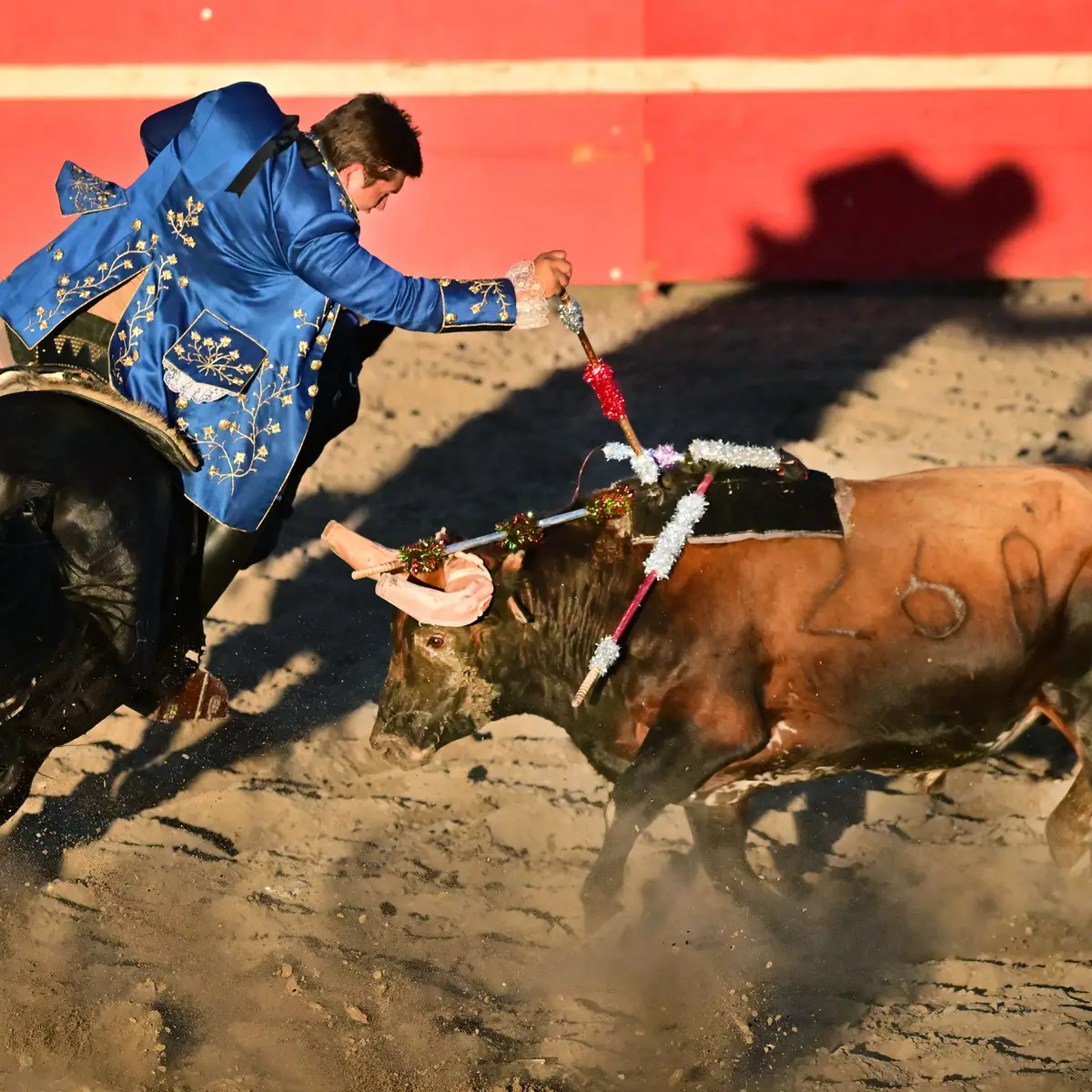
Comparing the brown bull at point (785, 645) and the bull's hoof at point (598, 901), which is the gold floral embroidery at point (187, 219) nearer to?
the brown bull at point (785, 645)

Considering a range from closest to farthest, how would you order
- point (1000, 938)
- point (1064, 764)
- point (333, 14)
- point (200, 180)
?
1. point (200, 180)
2. point (1000, 938)
3. point (1064, 764)
4. point (333, 14)

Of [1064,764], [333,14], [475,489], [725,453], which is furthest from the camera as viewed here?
[333,14]

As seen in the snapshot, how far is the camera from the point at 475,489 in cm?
726

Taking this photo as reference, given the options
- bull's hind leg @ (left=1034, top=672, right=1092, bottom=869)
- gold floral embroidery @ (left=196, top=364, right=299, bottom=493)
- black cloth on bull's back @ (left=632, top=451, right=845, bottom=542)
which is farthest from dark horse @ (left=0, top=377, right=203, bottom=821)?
bull's hind leg @ (left=1034, top=672, right=1092, bottom=869)

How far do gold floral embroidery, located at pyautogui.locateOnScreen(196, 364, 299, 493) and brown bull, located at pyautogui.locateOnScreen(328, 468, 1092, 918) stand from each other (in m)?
0.38

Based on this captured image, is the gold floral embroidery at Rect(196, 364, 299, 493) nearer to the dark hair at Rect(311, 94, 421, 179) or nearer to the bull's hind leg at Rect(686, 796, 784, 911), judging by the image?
the dark hair at Rect(311, 94, 421, 179)

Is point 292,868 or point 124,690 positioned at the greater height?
point 124,690

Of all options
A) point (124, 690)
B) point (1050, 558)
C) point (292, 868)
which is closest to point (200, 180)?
point (124, 690)

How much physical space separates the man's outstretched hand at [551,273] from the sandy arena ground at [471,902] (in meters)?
2.17

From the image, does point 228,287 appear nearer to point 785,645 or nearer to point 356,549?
point 356,549

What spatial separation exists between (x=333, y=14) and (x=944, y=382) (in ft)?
13.4

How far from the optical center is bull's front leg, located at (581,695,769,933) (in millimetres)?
4332

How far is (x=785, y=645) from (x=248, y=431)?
5.91 feet

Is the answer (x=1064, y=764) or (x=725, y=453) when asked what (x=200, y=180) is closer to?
(x=725, y=453)
